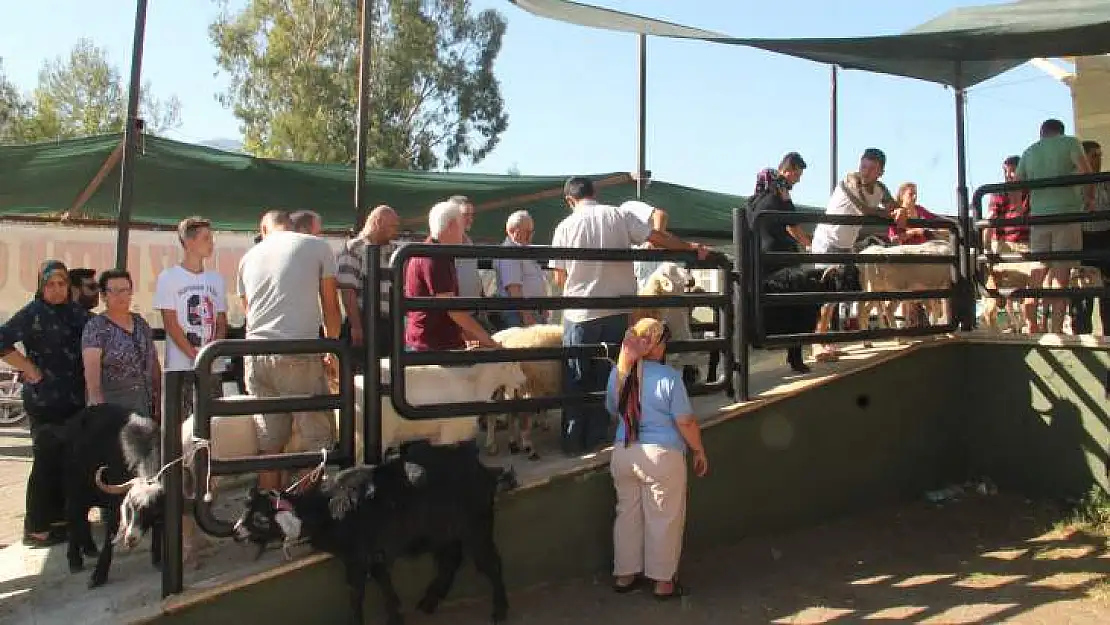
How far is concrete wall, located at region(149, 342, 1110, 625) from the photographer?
15.4 feet

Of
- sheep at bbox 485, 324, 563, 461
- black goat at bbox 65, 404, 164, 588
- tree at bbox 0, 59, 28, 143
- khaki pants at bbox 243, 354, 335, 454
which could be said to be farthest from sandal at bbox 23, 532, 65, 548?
tree at bbox 0, 59, 28, 143

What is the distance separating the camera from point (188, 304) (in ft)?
15.7

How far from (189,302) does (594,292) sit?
2230 mm

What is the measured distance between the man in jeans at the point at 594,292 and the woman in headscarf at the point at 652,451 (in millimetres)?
465

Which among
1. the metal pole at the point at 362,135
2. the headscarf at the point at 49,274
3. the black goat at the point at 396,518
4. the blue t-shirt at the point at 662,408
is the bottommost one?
the black goat at the point at 396,518

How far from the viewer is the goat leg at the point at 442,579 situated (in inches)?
168

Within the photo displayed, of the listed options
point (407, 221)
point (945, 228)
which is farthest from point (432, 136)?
point (945, 228)

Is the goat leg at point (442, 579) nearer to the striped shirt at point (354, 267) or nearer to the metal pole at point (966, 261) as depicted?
the striped shirt at point (354, 267)

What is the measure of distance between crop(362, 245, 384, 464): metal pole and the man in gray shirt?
28cm

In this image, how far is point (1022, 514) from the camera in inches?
242

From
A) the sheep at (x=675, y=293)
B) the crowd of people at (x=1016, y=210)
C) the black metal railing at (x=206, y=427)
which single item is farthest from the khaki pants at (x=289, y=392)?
the crowd of people at (x=1016, y=210)

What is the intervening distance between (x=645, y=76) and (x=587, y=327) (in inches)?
355

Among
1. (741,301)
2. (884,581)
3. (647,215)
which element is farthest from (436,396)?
(884,581)

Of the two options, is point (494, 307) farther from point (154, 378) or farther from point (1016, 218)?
point (1016, 218)
